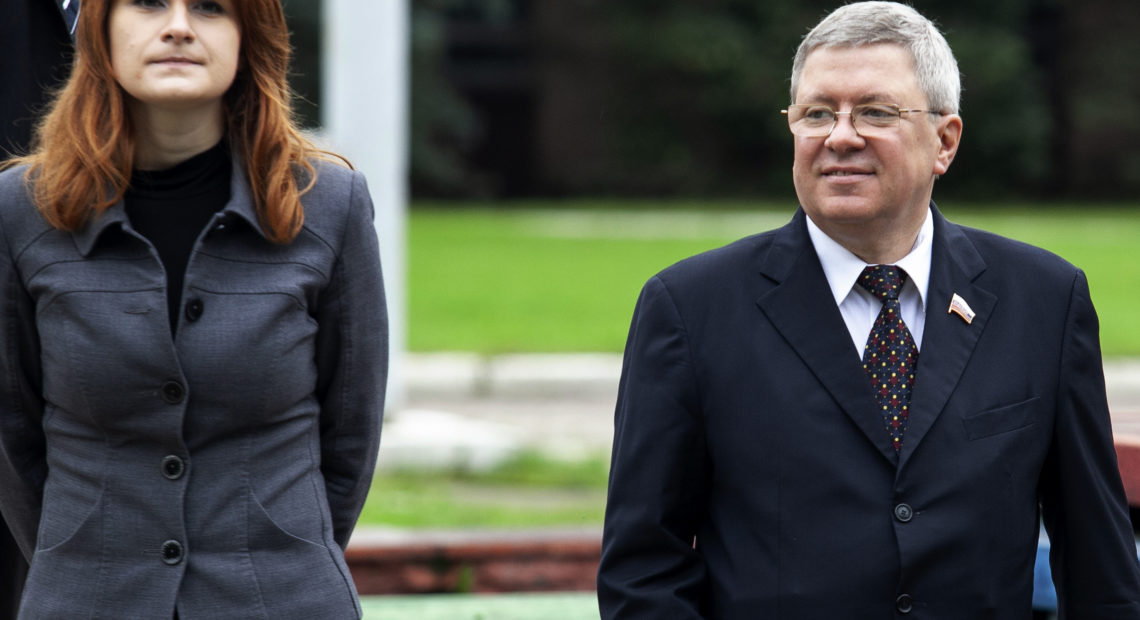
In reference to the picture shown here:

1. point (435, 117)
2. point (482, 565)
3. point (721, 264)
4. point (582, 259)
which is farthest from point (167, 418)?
point (435, 117)

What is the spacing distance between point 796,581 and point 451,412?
736 cm

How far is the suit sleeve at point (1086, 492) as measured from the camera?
2.56 m

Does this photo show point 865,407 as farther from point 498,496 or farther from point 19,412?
point 498,496

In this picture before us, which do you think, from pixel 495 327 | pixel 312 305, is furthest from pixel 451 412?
pixel 312 305

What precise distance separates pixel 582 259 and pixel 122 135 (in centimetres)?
1503

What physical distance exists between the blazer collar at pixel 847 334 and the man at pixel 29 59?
58.8 inches

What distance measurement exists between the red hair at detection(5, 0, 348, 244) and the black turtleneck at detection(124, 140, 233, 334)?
1.8 inches

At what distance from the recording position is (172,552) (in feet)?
8.46

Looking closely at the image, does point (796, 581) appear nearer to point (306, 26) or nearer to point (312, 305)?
point (312, 305)

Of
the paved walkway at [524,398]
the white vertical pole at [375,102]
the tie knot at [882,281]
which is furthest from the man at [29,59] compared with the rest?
the paved walkway at [524,398]

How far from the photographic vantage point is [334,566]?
2.70 metres

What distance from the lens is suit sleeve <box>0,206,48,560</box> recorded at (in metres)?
2.67

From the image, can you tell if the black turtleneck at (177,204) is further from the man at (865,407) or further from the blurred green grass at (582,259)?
the blurred green grass at (582,259)

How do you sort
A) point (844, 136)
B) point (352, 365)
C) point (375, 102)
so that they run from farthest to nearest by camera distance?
1. point (375, 102)
2. point (352, 365)
3. point (844, 136)
